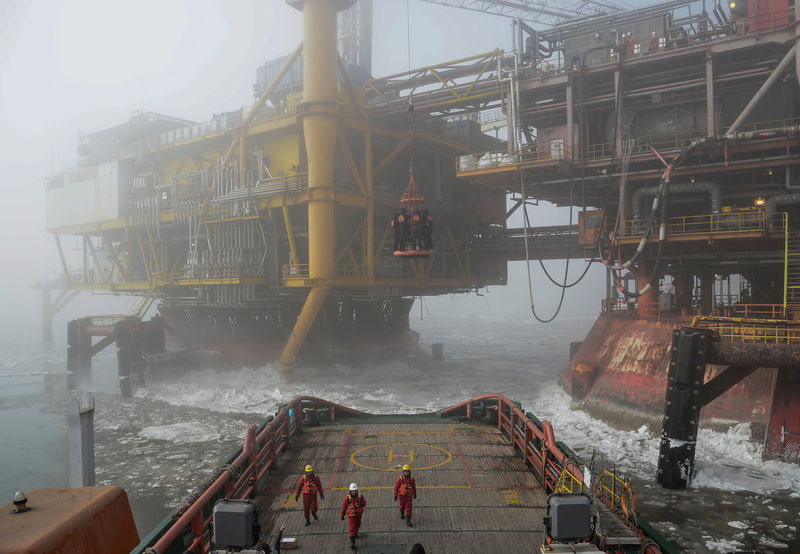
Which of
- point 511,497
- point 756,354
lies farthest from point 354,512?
point 756,354

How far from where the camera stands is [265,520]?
11.3 metres

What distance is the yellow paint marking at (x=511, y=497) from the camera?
1193 centimetres

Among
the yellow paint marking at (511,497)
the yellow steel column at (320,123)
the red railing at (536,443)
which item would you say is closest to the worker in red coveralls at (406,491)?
the yellow paint marking at (511,497)

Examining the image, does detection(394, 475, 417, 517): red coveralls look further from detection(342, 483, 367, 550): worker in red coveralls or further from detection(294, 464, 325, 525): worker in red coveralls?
detection(294, 464, 325, 525): worker in red coveralls

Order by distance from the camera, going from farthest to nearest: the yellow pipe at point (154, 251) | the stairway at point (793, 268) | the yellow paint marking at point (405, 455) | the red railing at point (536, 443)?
1. the yellow pipe at point (154, 251)
2. the stairway at point (793, 268)
3. the yellow paint marking at point (405, 455)
4. the red railing at point (536, 443)

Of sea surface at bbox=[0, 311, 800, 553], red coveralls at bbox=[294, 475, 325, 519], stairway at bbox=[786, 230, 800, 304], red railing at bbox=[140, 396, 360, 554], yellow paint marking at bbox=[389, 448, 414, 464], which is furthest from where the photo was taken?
stairway at bbox=[786, 230, 800, 304]

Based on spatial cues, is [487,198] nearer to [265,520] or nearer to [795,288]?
[795,288]

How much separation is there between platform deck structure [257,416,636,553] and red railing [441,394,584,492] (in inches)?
12.0

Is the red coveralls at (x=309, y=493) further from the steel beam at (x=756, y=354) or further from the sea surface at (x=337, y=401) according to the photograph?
the steel beam at (x=756, y=354)

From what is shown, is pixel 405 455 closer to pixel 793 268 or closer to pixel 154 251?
pixel 793 268

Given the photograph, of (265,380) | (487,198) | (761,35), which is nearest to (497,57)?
(761,35)

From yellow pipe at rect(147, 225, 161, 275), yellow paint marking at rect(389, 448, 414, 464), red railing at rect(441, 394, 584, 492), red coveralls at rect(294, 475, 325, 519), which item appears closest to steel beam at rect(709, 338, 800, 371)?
red railing at rect(441, 394, 584, 492)

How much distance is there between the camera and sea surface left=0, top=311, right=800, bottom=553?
17.2 metres

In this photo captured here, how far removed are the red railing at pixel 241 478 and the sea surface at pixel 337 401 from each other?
6003 mm
